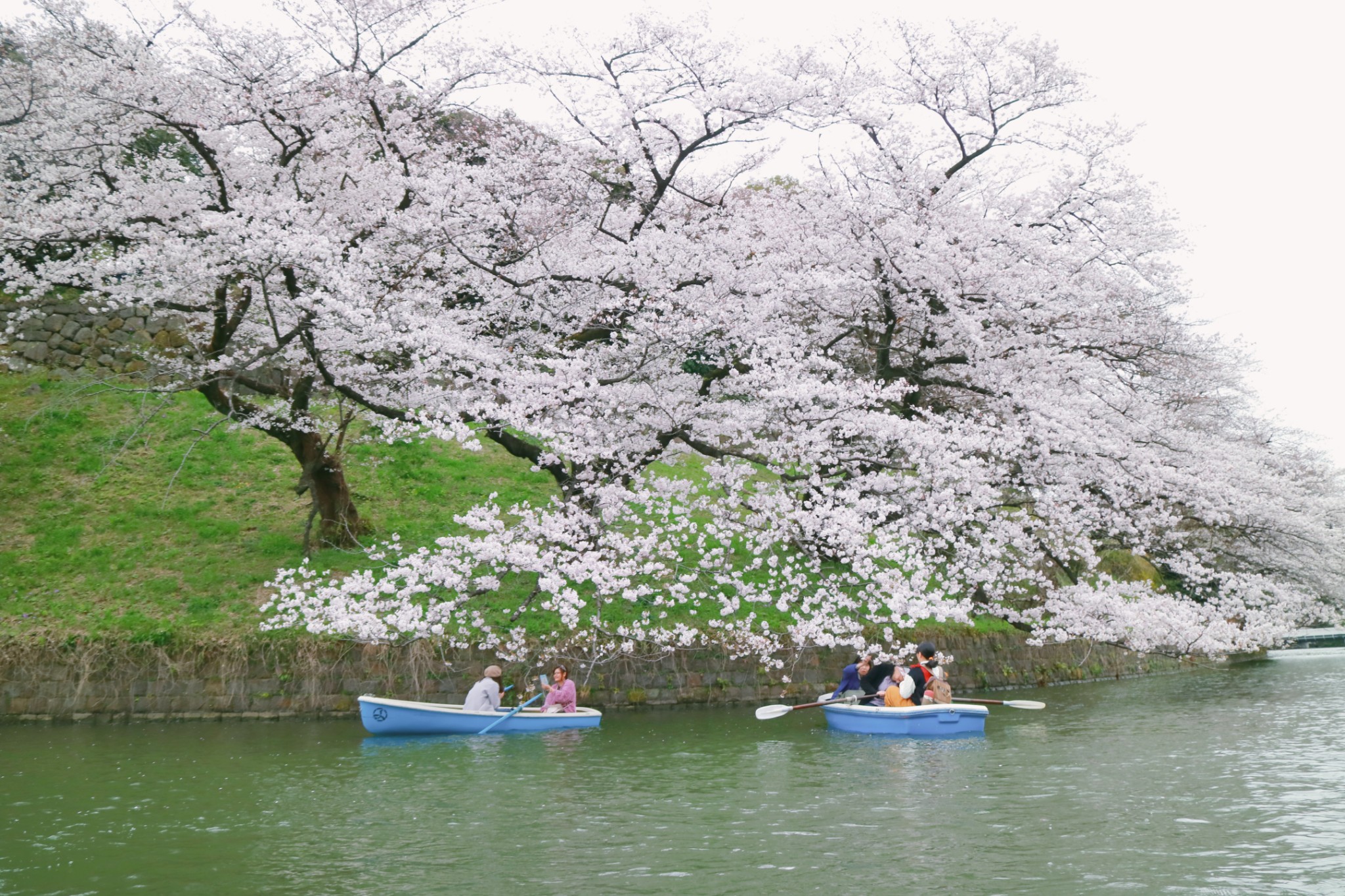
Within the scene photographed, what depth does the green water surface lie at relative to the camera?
7953 millimetres

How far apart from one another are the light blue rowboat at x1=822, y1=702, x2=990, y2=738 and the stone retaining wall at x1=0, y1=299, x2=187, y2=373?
20.7m

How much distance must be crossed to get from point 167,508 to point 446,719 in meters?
10.3

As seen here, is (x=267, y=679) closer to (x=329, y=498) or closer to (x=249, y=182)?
(x=329, y=498)

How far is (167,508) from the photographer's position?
2241cm

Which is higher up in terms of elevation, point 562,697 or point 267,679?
point 267,679

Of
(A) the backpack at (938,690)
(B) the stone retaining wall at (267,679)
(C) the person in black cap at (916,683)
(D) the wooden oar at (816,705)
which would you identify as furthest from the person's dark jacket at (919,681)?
(B) the stone retaining wall at (267,679)

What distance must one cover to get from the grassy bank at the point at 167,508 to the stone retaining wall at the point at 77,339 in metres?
0.71

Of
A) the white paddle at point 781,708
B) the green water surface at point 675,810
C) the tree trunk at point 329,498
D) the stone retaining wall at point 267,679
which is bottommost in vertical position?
the green water surface at point 675,810

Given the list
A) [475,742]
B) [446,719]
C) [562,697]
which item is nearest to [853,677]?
[562,697]

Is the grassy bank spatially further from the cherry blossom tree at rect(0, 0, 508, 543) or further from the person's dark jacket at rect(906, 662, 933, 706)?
the person's dark jacket at rect(906, 662, 933, 706)

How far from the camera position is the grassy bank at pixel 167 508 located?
18797 millimetres

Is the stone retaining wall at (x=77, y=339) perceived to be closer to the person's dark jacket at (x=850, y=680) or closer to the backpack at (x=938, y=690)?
the person's dark jacket at (x=850, y=680)

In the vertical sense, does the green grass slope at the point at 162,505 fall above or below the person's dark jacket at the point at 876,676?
above

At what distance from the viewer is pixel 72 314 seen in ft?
87.6
